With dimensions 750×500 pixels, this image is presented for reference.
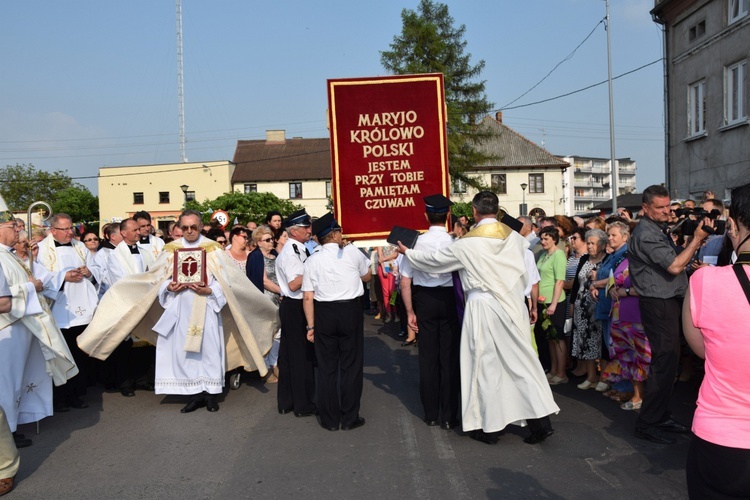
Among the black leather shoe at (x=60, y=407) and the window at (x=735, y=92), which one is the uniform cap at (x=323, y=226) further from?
the window at (x=735, y=92)

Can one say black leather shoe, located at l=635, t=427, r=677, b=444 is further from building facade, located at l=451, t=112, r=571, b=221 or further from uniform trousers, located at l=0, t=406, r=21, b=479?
building facade, located at l=451, t=112, r=571, b=221

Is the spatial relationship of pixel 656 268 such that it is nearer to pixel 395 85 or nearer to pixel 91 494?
pixel 395 85

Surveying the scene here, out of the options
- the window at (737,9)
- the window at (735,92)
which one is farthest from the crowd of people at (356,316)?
the window at (737,9)

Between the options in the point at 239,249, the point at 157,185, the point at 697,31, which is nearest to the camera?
the point at 239,249

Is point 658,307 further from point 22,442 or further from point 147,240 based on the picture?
point 147,240

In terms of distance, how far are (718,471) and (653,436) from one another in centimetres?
355

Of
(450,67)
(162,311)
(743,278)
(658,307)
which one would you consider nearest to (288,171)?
(450,67)

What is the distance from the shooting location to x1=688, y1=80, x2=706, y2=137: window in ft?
66.9

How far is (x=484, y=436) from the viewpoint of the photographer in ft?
20.4

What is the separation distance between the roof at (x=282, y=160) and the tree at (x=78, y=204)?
1340 cm

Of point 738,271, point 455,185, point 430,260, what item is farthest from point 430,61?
point 738,271

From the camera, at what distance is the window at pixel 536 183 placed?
62.8 metres

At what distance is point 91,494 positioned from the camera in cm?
512

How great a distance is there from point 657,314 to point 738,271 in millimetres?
3564
